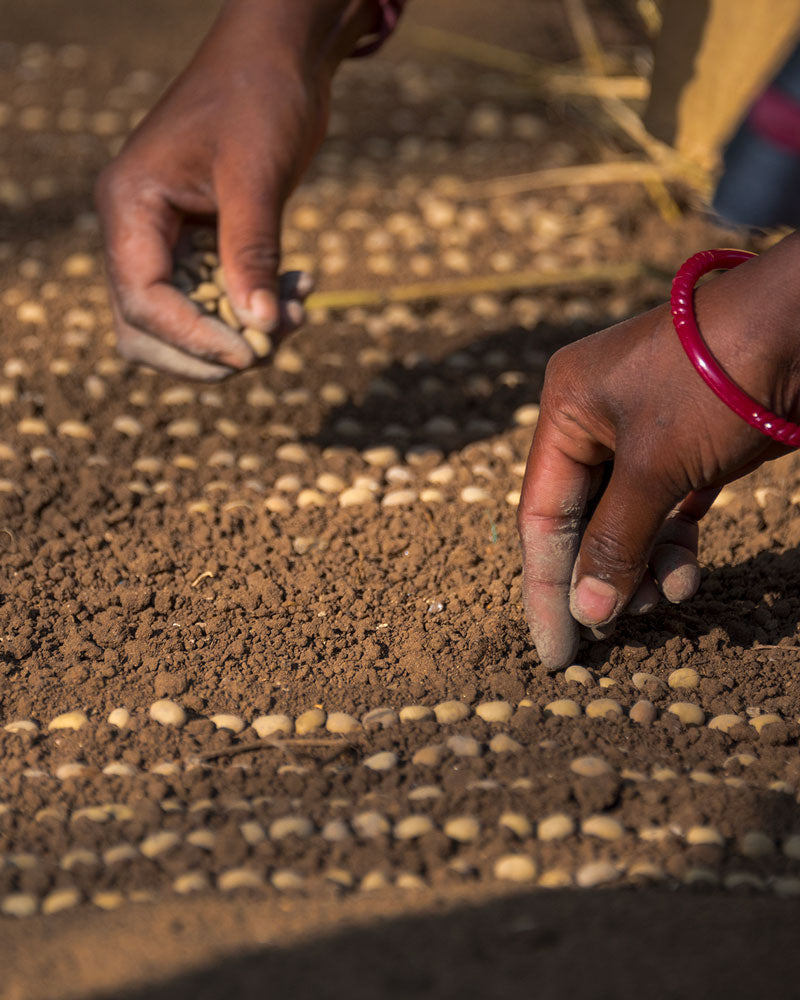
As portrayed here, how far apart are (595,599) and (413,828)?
325 mm

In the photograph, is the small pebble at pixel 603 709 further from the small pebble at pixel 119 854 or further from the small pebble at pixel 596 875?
the small pebble at pixel 119 854

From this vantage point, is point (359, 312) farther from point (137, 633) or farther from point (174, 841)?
point (174, 841)

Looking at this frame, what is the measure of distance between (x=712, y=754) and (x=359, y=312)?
1.41 m

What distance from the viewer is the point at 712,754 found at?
4.78 ft

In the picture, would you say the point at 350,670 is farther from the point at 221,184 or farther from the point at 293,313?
the point at 221,184

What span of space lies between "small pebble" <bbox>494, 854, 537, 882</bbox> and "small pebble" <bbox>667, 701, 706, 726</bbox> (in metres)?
0.33

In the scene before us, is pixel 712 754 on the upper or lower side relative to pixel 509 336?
upper

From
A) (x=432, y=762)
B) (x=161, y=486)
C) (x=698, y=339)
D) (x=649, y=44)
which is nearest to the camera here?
(x=698, y=339)

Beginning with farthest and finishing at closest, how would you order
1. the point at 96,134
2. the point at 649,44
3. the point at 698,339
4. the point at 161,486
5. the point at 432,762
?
the point at 649,44 → the point at 96,134 → the point at 161,486 → the point at 432,762 → the point at 698,339

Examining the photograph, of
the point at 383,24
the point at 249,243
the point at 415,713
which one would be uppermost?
the point at 383,24

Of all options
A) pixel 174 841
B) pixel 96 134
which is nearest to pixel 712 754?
pixel 174 841

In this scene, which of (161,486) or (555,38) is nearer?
(161,486)

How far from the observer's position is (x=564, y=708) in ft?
4.98

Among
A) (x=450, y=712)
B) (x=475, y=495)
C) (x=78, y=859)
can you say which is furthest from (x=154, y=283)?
(x=78, y=859)
